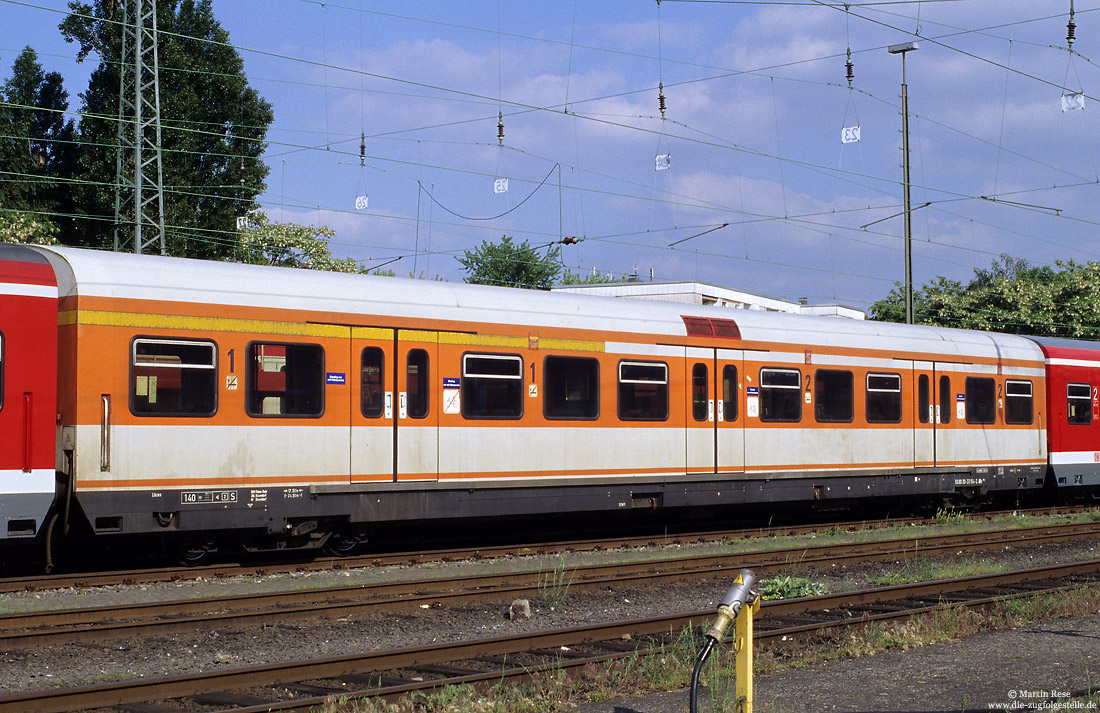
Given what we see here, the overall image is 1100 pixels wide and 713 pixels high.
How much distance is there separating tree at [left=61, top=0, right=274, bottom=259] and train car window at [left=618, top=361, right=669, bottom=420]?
972 inches

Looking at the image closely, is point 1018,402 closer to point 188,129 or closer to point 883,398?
point 883,398

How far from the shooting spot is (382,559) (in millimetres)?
14336

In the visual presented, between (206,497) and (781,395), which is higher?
(781,395)

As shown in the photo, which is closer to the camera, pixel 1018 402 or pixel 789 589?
pixel 789 589

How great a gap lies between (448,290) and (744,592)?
943cm

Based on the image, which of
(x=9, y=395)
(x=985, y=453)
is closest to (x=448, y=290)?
(x=9, y=395)

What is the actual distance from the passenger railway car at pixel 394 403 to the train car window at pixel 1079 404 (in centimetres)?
494

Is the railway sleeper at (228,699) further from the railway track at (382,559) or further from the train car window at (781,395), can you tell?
the train car window at (781,395)

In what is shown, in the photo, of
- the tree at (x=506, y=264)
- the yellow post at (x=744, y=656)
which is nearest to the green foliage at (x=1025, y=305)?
the tree at (x=506, y=264)

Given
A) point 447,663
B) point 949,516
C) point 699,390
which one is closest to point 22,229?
point 699,390

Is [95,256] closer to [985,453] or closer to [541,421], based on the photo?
[541,421]

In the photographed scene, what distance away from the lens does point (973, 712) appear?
718 centimetres

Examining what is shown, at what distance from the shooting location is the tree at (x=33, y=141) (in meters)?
38.9

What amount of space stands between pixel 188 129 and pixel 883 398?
27.1 metres
